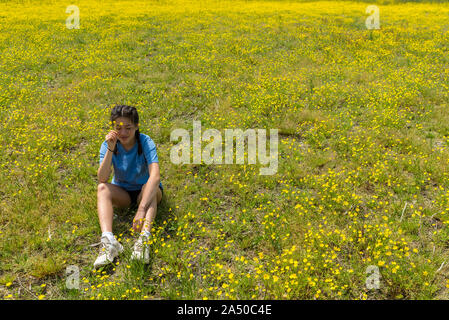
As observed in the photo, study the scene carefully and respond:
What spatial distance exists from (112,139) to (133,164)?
62 cm

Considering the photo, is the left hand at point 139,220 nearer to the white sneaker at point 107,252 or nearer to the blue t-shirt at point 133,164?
the white sneaker at point 107,252

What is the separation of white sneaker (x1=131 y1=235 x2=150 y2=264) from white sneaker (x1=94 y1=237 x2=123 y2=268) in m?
0.27

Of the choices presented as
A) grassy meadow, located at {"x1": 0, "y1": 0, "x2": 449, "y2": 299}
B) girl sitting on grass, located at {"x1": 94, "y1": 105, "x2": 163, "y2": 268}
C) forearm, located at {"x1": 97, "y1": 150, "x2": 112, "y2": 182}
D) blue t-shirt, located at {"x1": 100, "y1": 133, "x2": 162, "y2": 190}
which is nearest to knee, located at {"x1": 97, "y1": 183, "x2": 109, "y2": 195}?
girl sitting on grass, located at {"x1": 94, "y1": 105, "x2": 163, "y2": 268}

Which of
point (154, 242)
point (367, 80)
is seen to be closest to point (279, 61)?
point (367, 80)

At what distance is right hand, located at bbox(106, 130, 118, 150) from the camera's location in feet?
15.2

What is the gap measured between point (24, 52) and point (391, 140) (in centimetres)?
1666

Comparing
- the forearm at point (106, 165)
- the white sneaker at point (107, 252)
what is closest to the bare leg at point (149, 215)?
the white sneaker at point (107, 252)

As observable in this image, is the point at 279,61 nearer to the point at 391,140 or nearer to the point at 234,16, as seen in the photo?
the point at 391,140

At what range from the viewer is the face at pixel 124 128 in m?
4.63

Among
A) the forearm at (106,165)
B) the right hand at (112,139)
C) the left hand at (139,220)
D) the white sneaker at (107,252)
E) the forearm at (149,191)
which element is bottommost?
the white sneaker at (107,252)

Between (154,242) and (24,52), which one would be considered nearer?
(154,242)

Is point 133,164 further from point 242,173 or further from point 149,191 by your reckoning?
point 242,173

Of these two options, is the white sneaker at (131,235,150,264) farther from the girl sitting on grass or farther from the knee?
the knee
